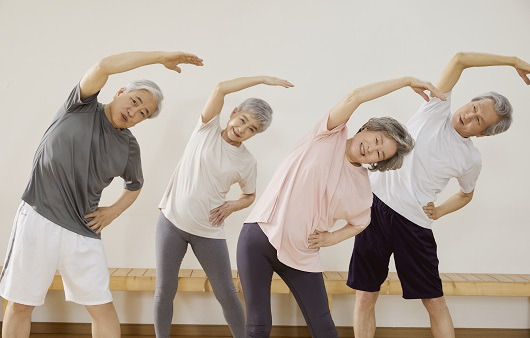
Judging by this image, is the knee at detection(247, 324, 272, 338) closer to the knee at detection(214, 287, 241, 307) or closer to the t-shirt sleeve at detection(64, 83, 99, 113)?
the knee at detection(214, 287, 241, 307)

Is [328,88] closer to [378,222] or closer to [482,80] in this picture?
[482,80]

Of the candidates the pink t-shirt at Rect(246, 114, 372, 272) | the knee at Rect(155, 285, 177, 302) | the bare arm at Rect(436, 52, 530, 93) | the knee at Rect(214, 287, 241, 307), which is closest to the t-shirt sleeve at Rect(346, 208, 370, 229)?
the pink t-shirt at Rect(246, 114, 372, 272)

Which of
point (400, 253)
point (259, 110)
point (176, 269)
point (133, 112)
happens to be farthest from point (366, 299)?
point (133, 112)

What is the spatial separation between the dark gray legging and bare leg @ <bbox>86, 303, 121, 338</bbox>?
0.57 meters

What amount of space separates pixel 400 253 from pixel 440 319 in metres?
0.37

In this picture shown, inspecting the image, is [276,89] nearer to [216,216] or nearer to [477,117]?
[216,216]

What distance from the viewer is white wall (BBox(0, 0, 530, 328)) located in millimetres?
3764

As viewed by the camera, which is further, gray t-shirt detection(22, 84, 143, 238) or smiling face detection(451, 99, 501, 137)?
smiling face detection(451, 99, 501, 137)

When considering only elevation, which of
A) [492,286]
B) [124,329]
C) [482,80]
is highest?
[482,80]

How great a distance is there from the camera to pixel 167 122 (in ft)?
12.4

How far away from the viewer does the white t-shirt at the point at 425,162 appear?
2.79 metres

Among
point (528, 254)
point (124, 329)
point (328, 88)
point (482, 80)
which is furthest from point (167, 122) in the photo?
point (528, 254)

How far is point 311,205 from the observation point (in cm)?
226

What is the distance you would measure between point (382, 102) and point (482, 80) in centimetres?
71
